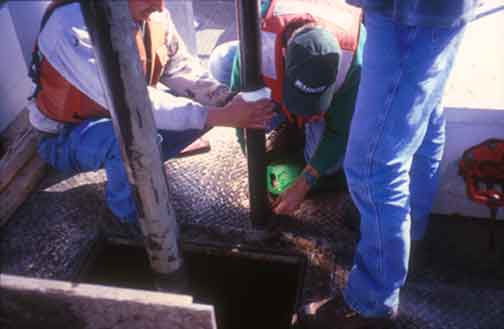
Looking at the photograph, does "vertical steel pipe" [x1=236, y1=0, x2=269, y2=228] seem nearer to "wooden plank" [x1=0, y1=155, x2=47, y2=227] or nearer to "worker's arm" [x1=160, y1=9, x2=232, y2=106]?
"worker's arm" [x1=160, y1=9, x2=232, y2=106]

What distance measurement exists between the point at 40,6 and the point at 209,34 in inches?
63.9

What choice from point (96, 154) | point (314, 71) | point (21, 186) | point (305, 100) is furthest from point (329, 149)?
point (21, 186)

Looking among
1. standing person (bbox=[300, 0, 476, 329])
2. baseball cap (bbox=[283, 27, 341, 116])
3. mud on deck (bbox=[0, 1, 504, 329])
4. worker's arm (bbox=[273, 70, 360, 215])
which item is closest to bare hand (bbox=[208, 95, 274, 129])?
baseball cap (bbox=[283, 27, 341, 116])

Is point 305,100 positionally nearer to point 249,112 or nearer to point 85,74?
point 249,112

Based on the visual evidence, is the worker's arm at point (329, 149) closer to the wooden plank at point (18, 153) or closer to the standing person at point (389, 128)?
the standing person at point (389, 128)

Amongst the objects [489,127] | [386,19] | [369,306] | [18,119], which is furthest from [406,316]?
[18,119]

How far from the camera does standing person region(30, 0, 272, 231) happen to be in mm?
2113

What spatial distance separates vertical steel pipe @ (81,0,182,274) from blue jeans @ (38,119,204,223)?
82 cm

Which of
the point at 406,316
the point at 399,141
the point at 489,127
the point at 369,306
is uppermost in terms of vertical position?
the point at 399,141

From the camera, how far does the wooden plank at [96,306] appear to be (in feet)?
4.26

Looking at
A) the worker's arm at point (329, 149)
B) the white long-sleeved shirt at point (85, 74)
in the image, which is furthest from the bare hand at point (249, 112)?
the worker's arm at point (329, 149)

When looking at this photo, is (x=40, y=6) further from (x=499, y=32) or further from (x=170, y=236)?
(x=499, y=32)

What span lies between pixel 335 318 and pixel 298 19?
1248 mm

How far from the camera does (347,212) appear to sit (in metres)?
2.46
